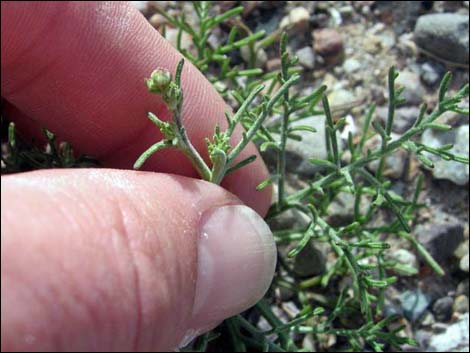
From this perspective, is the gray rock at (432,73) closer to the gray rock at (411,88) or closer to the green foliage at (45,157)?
the gray rock at (411,88)

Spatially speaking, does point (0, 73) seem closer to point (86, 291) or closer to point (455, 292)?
point (86, 291)

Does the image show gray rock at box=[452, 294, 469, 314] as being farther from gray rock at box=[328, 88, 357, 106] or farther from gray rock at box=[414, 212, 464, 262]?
gray rock at box=[328, 88, 357, 106]

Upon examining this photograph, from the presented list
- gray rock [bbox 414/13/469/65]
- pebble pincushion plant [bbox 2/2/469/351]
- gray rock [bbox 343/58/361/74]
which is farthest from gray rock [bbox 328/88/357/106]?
gray rock [bbox 414/13/469/65]

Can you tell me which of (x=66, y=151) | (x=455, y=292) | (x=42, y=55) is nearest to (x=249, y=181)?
(x=66, y=151)

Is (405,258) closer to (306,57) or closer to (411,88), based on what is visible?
(411,88)

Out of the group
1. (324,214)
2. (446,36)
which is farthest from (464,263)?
(446,36)

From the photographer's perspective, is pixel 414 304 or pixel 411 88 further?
pixel 411 88
